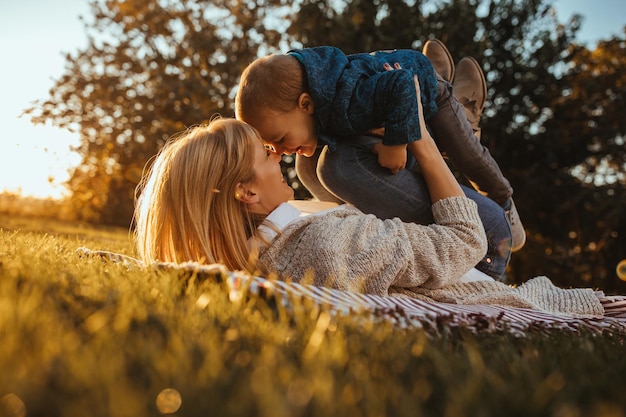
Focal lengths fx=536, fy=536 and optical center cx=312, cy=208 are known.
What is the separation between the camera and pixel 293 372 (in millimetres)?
904

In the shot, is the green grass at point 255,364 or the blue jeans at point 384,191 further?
the blue jeans at point 384,191

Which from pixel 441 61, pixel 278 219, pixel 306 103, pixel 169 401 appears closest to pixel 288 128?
pixel 306 103

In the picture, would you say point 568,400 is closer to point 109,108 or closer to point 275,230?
point 275,230

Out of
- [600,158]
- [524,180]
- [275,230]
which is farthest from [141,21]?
[275,230]

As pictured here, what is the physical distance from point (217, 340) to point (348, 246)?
1.17 meters

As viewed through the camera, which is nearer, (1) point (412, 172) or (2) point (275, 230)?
(2) point (275, 230)

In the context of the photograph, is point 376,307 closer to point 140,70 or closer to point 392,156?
point 392,156

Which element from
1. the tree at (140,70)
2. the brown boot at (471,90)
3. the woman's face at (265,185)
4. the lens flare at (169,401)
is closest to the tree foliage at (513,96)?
the tree at (140,70)

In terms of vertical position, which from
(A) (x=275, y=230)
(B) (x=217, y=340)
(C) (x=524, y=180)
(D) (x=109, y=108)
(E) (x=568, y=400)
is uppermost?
(E) (x=568, y=400)

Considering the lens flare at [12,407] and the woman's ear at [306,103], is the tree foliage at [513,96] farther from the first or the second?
the lens flare at [12,407]

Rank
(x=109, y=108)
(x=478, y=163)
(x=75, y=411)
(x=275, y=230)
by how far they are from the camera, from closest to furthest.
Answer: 1. (x=75, y=411)
2. (x=275, y=230)
3. (x=478, y=163)
4. (x=109, y=108)

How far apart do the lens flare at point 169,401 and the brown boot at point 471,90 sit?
11.1ft

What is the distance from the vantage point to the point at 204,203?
2.40 m

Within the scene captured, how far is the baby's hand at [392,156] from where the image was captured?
271 cm
